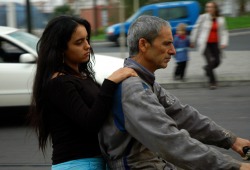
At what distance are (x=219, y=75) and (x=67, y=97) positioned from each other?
10.6m

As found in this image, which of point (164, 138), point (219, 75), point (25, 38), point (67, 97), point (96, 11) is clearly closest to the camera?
point (164, 138)

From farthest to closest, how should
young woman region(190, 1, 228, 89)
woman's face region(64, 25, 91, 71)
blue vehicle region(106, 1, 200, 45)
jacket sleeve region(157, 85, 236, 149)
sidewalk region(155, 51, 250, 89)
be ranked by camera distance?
blue vehicle region(106, 1, 200, 45)
sidewalk region(155, 51, 250, 89)
young woman region(190, 1, 228, 89)
jacket sleeve region(157, 85, 236, 149)
woman's face region(64, 25, 91, 71)

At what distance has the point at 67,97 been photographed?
2582mm

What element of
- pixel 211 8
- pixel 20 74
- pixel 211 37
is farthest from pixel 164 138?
pixel 211 37

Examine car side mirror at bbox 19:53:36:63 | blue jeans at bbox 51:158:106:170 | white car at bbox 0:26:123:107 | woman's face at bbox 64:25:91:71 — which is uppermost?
woman's face at bbox 64:25:91:71

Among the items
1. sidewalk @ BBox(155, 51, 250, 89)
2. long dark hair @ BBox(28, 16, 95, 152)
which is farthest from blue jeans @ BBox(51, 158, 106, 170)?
sidewalk @ BBox(155, 51, 250, 89)

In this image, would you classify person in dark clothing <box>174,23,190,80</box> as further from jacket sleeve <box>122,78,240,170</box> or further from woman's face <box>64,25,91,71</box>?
jacket sleeve <box>122,78,240,170</box>

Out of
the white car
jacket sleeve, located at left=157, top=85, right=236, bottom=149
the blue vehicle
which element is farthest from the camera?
the blue vehicle

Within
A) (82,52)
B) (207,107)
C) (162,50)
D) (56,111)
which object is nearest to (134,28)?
(162,50)

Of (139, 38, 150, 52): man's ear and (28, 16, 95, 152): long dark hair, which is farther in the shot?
(28, 16, 95, 152): long dark hair

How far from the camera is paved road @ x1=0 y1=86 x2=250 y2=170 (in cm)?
642

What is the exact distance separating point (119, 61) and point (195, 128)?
607cm

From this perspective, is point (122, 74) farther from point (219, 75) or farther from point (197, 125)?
point (219, 75)

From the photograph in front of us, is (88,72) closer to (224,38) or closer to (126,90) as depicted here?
(126,90)
